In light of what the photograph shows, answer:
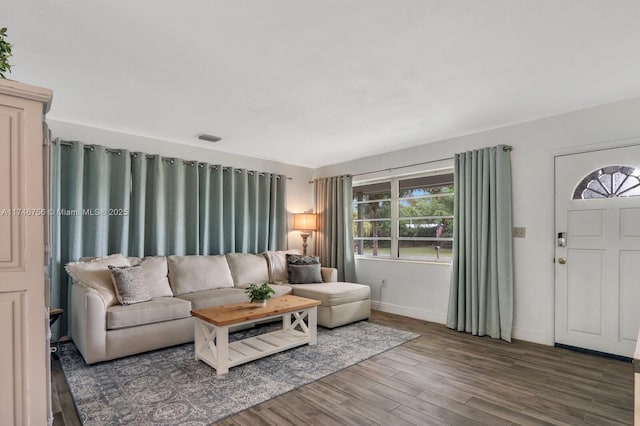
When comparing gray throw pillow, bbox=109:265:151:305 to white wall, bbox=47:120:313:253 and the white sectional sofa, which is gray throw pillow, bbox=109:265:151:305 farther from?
white wall, bbox=47:120:313:253

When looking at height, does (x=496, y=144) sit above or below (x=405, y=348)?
above

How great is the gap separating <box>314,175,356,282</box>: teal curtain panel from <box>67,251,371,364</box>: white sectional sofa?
48 centimetres

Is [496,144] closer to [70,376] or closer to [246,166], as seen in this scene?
[246,166]

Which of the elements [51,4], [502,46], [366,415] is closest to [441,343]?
[366,415]

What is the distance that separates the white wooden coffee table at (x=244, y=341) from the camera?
2.89m

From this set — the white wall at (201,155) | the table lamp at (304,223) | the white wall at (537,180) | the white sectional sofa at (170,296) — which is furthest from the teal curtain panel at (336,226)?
the white wall at (537,180)

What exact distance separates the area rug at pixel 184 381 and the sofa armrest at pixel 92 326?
4.3 inches

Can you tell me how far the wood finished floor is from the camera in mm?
2227

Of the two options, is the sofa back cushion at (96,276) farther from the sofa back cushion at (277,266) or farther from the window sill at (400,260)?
the window sill at (400,260)

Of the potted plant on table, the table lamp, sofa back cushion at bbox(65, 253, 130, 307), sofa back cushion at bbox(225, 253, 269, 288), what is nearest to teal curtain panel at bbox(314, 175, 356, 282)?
the table lamp

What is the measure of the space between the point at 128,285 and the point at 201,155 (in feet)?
6.91

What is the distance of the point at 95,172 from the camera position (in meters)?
3.88

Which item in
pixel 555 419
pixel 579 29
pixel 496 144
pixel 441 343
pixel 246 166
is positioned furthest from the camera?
pixel 246 166

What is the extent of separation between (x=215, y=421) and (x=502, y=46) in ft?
9.97
